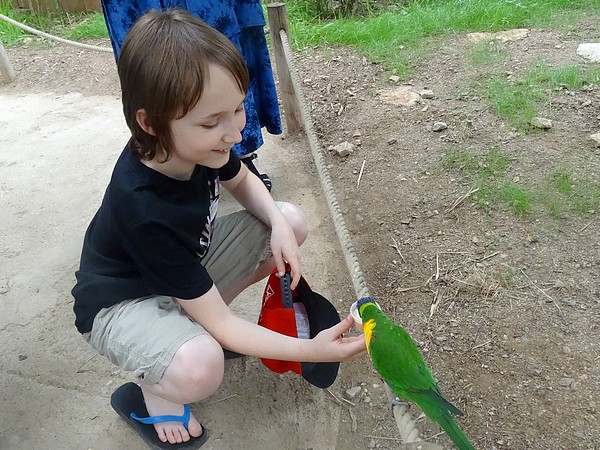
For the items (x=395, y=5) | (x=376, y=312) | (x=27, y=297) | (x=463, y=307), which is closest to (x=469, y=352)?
(x=463, y=307)

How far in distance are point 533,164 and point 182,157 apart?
1844 millimetres

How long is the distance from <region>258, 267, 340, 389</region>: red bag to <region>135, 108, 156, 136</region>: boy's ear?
0.56 m

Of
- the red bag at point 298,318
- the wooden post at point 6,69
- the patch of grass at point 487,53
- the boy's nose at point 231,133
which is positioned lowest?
the red bag at point 298,318

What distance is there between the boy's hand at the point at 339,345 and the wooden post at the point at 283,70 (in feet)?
6.31

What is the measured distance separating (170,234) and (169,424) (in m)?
0.60

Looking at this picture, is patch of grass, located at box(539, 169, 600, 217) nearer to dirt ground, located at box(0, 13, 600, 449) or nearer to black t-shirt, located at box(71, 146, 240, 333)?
dirt ground, located at box(0, 13, 600, 449)

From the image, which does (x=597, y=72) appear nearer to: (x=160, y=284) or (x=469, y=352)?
(x=469, y=352)

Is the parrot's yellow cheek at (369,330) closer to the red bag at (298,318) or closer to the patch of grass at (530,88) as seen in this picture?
the red bag at (298,318)

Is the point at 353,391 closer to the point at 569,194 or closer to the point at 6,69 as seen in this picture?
the point at 569,194

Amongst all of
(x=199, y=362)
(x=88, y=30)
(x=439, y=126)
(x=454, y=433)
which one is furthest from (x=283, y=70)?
(x=88, y=30)

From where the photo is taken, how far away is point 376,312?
3.73 ft

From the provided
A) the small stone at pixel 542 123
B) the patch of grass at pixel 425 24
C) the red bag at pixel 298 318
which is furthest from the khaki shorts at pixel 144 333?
the patch of grass at pixel 425 24

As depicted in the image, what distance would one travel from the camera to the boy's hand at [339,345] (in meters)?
Result: 1.20

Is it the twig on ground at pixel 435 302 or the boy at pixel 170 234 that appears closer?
the boy at pixel 170 234
